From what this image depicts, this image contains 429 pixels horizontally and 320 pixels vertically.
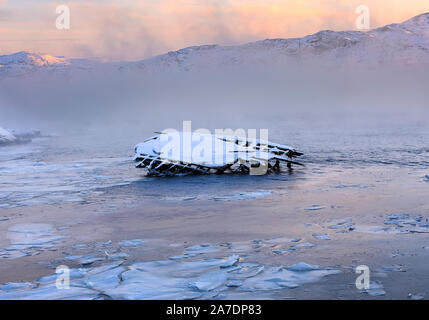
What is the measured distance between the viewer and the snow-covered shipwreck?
2147 cm

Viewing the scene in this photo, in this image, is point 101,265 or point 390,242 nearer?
point 101,265

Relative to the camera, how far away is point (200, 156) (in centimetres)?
2169

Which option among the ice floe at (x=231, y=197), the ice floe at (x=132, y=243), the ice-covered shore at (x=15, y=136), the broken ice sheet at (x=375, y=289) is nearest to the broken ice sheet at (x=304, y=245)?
the broken ice sheet at (x=375, y=289)

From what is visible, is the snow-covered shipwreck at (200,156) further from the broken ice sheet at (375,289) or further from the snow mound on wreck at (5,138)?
the snow mound on wreck at (5,138)

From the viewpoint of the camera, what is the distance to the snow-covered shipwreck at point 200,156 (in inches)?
845

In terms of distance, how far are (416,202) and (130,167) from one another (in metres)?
14.8

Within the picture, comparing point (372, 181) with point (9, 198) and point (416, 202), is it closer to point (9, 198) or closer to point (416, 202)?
point (416, 202)

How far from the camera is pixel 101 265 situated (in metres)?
9.39

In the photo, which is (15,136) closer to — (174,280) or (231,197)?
(231,197)

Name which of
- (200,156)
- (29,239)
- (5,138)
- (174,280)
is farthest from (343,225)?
(5,138)

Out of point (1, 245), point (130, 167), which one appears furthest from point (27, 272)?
point (130, 167)

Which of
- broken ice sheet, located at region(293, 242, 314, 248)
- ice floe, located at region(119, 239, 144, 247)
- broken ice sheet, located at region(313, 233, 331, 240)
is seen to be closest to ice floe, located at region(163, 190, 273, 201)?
broken ice sheet, located at region(313, 233, 331, 240)

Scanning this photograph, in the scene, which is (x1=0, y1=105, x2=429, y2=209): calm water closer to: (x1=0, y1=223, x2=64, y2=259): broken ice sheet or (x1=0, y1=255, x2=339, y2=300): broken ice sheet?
(x1=0, y1=223, x2=64, y2=259): broken ice sheet
